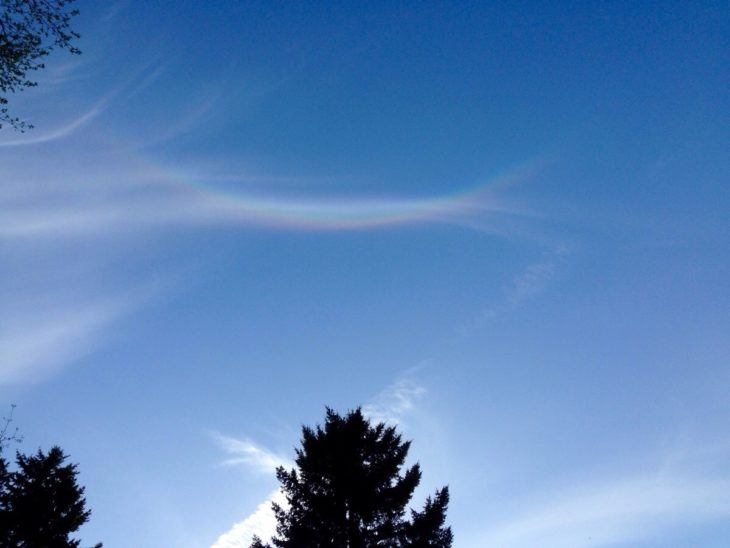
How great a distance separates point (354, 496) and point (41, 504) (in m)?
13.4

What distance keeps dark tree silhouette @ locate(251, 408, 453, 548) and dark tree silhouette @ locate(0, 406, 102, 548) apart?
881 centimetres

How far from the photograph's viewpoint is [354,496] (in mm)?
16891

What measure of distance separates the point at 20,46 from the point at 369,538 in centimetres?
1832

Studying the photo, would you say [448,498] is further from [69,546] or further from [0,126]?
[0,126]

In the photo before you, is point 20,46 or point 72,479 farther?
point 72,479

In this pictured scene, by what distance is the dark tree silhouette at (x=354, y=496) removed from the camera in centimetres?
1648

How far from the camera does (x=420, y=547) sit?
16.4 metres

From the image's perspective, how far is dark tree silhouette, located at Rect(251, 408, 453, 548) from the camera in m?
16.5

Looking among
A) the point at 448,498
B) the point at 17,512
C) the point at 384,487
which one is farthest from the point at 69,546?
the point at 448,498

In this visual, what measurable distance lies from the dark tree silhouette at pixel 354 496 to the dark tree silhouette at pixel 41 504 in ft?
28.9

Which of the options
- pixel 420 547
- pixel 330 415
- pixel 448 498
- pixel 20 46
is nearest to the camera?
pixel 20 46

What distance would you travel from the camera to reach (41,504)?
1841cm

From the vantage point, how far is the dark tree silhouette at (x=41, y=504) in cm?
1753

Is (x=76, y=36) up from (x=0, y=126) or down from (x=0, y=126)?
up
